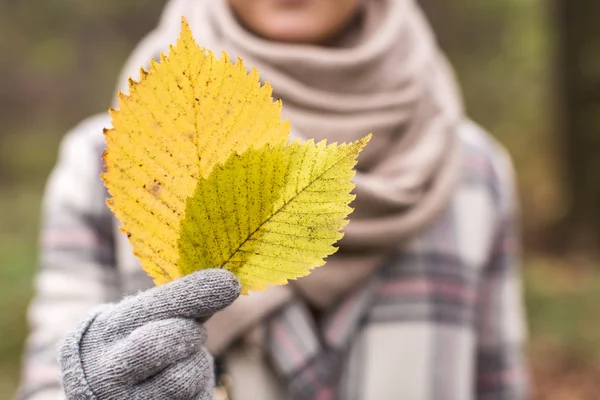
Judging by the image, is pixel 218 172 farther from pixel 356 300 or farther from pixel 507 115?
pixel 507 115

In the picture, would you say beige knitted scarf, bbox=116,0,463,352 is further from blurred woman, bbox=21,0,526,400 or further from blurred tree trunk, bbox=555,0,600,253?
blurred tree trunk, bbox=555,0,600,253

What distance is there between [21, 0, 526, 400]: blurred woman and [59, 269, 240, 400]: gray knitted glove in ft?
1.54

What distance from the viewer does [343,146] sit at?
0.46 m

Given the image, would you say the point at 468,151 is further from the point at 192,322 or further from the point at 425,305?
the point at 192,322

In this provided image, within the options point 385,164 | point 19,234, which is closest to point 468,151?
point 385,164

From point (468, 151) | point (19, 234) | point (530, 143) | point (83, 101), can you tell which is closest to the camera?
point (468, 151)

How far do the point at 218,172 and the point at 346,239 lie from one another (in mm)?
608

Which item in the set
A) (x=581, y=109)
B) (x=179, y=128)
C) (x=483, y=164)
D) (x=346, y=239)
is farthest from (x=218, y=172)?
(x=581, y=109)

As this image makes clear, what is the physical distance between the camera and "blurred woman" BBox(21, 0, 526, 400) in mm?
1062

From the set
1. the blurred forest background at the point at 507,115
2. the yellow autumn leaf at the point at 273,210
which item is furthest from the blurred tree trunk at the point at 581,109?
the yellow autumn leaf at the point at 273,210

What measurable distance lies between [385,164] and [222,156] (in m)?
0.71

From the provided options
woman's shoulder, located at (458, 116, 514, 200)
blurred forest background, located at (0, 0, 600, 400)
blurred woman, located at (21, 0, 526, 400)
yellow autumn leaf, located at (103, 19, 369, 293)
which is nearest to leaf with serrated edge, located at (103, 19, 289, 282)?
yellow autumn leaf, located at (103, 19, 369, 293)

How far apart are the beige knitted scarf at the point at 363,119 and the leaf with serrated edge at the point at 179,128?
0.55 meters

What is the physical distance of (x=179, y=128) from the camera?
1.54ft
